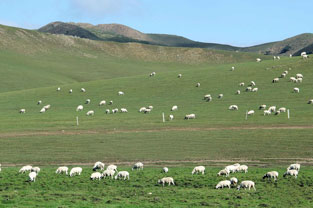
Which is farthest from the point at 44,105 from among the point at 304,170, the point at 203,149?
the point at 304,170

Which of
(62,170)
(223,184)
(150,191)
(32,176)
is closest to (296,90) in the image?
(62,170)

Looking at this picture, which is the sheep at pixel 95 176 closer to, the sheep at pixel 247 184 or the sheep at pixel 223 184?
the sheep at pixel 223 184

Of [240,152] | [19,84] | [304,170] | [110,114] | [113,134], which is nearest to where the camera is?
[304,170]

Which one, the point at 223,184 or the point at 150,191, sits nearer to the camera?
the point at 150,191

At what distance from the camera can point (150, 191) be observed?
2273 centimetres

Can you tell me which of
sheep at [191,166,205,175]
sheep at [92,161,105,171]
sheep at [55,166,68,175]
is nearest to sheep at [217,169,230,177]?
sheep at [191,166,205,175]

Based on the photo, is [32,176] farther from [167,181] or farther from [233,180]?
[233,180]

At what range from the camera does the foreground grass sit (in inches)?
796

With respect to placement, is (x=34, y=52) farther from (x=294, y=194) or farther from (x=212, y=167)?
(x=294, y=194)

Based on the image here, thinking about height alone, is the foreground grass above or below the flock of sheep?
below

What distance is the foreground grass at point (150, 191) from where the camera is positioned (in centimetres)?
2022

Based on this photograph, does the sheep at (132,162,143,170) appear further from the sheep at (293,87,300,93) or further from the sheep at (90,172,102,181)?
the sheep at (293,87,300,93)

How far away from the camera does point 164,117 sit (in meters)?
52.4

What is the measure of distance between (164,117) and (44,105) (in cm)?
1917
